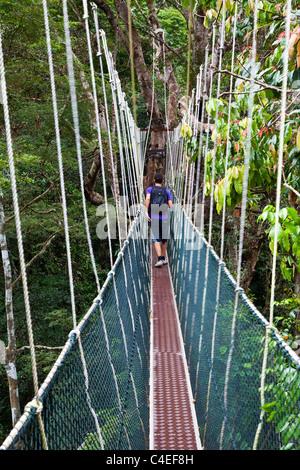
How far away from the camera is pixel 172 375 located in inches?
89.1

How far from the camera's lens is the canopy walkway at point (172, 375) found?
1.06 metres

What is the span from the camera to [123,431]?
5.20ft

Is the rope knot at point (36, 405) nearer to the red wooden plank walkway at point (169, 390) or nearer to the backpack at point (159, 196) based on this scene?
the red wooden plank walkway at point (169, 390)

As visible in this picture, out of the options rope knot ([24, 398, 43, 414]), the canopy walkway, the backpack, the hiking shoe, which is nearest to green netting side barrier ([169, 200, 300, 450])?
the canopy walkway

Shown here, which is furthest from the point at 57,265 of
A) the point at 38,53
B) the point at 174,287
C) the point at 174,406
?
the point at 174,406

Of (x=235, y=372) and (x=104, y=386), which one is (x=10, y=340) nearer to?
(x=104, y=386)

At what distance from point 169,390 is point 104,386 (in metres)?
0.78

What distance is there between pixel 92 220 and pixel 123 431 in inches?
173

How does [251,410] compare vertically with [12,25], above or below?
below

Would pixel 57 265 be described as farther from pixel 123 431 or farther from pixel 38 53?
pixel 123 431

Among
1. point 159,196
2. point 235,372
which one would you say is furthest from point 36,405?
point 159,196

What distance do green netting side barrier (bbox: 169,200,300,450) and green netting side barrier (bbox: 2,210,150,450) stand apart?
292 millimetres

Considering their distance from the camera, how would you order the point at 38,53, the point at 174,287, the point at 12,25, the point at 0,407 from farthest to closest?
the point at 0,407
the point at 38,53
the point at 12,25
the point at 174,287
